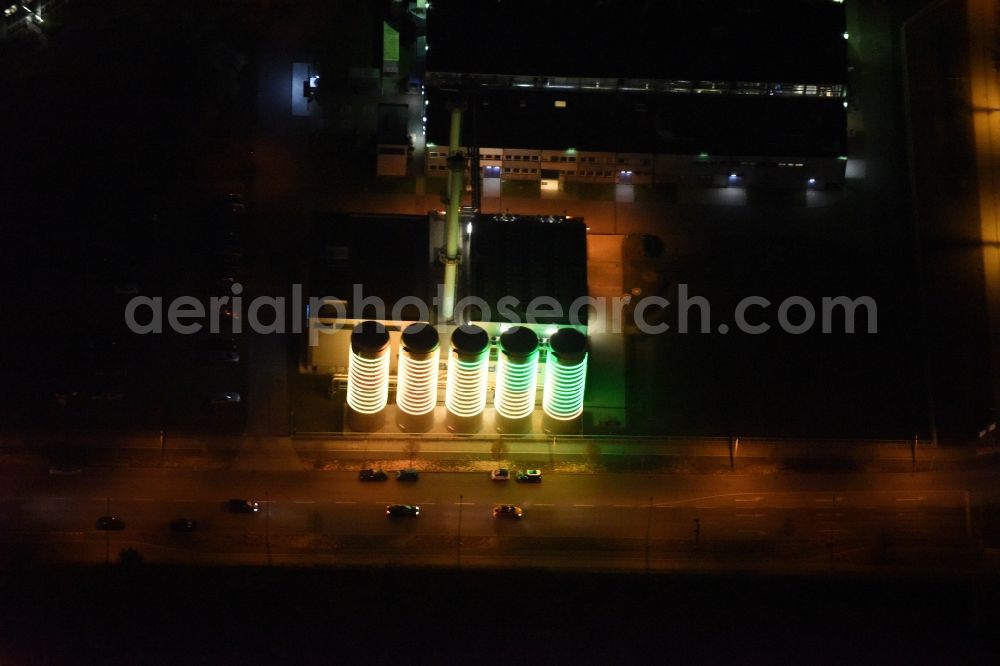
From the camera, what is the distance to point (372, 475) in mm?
23094

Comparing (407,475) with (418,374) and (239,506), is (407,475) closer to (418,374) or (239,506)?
(418,374)

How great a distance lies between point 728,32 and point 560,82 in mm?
5147

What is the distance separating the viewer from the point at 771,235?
26578mm

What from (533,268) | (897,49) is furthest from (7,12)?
(897,49)

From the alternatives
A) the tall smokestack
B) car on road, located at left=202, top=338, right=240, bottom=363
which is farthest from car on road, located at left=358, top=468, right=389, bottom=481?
car on road, located at left=202, top=338, right=240, bottom=363

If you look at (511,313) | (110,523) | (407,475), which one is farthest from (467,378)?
(110,523)

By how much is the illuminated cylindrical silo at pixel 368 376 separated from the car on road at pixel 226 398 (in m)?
2.92

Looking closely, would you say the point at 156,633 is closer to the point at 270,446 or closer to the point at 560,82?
the point at 270,446

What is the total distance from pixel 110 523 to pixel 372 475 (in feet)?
20.5

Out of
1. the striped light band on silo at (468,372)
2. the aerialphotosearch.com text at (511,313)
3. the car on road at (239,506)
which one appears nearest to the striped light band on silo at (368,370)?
the aerialphotosearch.com text at (511,313)

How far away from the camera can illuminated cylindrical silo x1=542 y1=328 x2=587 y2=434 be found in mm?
22109

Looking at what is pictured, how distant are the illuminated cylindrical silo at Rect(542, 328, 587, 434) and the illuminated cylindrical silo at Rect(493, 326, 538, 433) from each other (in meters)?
0.40

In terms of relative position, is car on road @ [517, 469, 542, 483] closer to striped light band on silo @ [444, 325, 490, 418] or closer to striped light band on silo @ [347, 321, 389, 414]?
striped light band on silo @ [444, 325, 490, 418]

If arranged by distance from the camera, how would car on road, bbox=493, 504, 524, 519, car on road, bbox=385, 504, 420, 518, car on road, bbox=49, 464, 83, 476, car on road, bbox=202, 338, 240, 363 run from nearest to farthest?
car on road, bbox=385, 504, 420, 518
car on road, bbox=493, 504, 524, 519
car on road, bbox=49, 464, 83, 476
car on road, bbox=202, 338, 240, 363
